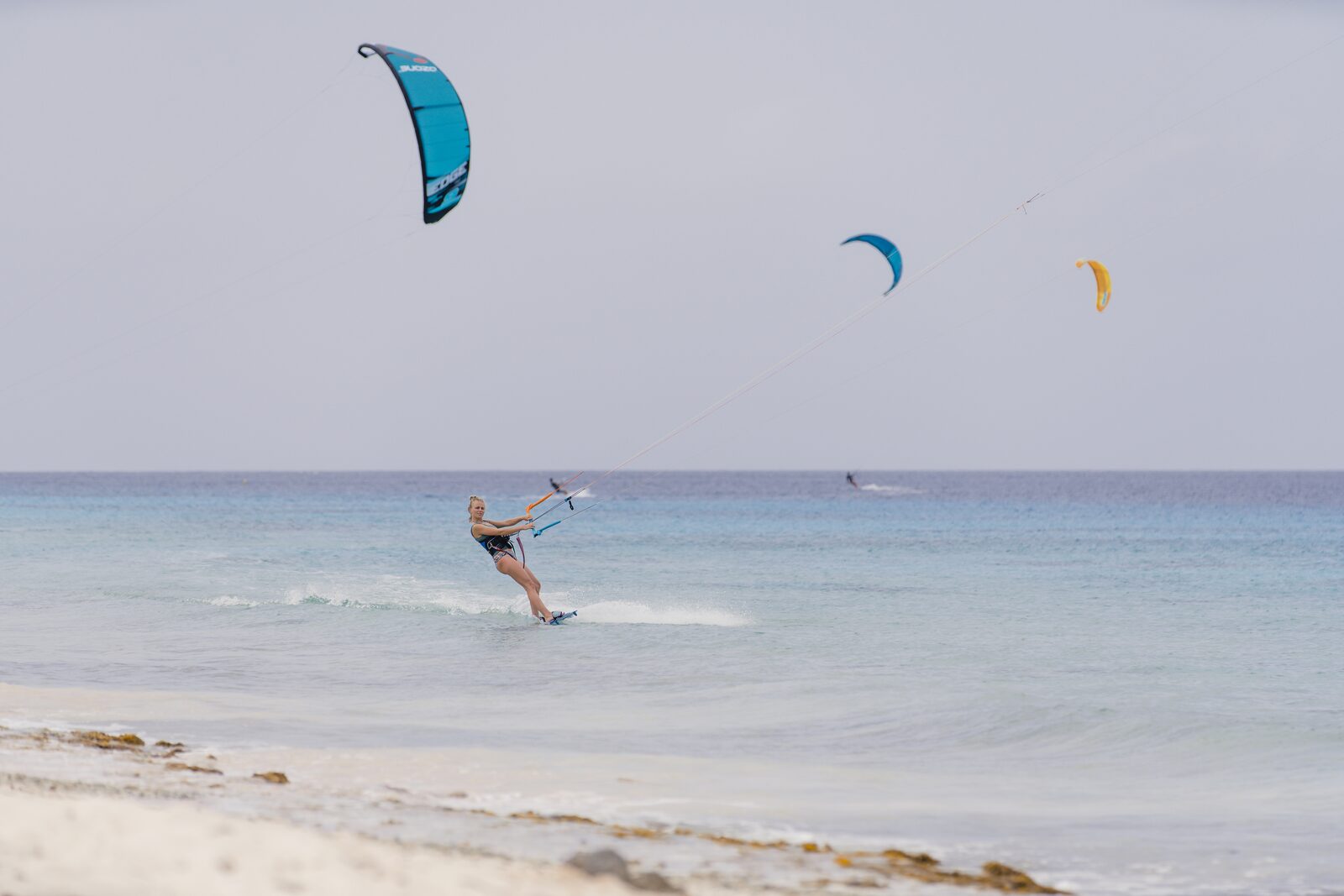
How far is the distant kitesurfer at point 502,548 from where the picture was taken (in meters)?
14.9

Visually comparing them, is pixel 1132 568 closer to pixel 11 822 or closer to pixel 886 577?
pixel 886 577

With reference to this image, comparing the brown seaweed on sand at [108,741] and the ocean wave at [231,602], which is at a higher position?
the ocean wave at [231,602]

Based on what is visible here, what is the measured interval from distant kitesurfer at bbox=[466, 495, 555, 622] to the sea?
0.38 meters

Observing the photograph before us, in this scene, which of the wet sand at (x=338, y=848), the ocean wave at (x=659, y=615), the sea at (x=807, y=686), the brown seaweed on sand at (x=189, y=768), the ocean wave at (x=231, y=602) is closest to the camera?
the wet sand at (x=338, y=848)

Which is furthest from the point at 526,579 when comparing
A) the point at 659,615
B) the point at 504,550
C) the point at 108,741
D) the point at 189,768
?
the point at 189,768

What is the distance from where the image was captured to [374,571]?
78.5 ft

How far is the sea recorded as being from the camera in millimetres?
6777

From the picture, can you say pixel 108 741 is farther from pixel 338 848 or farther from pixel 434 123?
pixel 434 123

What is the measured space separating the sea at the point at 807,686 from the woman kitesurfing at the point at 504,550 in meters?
0.38

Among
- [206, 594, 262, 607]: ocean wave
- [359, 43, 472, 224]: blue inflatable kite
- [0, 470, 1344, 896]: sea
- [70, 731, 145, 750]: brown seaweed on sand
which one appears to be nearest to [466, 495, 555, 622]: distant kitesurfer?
[0, 470, 1344, 896]: sea

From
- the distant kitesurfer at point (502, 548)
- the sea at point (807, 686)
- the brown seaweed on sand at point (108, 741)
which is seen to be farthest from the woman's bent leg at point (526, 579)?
the brown seaweed on sand at point (108, 741)

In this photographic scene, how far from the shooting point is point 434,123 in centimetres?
1311

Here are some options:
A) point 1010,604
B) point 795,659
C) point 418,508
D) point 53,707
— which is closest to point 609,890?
point 53,707

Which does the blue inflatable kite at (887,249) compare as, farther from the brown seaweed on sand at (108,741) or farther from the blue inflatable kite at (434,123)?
the brown seaweed on sand at (108,741)
